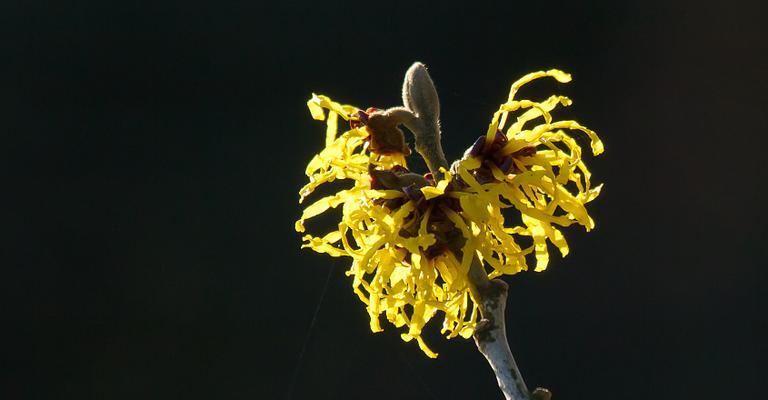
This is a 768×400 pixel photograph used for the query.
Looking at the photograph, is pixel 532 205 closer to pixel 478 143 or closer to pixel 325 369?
pixel 478 143

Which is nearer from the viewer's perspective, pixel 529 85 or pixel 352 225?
pixel 352 225

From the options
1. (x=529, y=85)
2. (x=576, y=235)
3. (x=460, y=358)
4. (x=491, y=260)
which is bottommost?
(x=460, y=358)

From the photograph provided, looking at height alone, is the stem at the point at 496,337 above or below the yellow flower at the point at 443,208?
below

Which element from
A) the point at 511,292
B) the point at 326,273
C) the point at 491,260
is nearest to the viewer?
the point at 491,260

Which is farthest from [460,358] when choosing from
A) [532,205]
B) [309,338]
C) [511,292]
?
[532,205]

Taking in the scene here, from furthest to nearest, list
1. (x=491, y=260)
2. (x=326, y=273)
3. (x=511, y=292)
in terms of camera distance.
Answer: (x=326, y=273) < (x=511, y=292) < (x=491, y=260)

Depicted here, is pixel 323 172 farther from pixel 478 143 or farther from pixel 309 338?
pixel 309 338

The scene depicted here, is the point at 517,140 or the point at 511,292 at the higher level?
the point at 517,140

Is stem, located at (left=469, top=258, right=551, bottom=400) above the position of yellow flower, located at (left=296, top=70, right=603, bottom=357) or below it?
below
